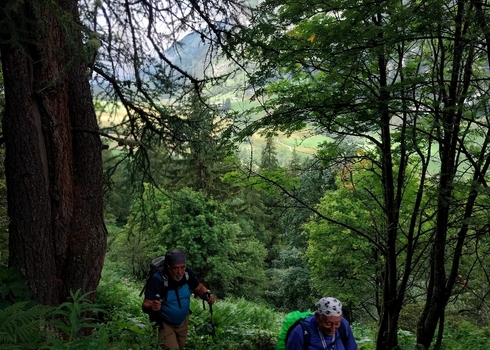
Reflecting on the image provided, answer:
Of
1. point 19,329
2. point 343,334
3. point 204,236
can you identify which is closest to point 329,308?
point 343,334

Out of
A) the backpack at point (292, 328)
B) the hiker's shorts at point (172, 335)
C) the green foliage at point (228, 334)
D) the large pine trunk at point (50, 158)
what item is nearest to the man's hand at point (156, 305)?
the hiker's shorts at point (172, 335)

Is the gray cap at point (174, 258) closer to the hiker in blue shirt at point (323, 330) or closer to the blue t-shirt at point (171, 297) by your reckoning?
the blue t-shirt at point (171, 297)

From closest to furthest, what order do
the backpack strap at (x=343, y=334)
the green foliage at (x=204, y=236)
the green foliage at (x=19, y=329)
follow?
the green foliage at (x=19, y=329)
the backpack strap at (x=343, y=334)
the green foliage at (x=204, y=236)

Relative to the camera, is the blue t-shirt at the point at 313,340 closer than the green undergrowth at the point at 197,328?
Yes

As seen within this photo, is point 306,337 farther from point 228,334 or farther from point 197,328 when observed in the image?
point 228,334

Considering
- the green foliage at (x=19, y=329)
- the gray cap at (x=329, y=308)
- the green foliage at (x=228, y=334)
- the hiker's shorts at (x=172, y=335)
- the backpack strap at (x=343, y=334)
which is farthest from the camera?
the green foliage at (x=228, y=334)

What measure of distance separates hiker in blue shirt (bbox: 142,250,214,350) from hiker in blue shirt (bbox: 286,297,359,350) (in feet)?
4.98

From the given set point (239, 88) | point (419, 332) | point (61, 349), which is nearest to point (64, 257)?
point (61, 349)

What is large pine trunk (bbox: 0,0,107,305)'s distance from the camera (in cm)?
368

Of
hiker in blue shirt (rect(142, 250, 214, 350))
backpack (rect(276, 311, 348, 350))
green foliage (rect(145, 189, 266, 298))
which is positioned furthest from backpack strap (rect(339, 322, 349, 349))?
green foliage (rect(145, 189, 266, 298))

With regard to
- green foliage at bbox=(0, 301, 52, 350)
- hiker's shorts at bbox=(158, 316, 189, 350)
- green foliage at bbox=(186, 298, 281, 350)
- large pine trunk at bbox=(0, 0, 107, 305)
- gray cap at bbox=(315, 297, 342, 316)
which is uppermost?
large pine trunk at bbox=(0, 0, 107, 305)

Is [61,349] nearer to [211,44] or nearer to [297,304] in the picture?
[211,44]

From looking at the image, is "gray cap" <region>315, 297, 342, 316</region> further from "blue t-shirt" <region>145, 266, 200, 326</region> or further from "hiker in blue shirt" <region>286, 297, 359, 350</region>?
"blue t-shirt" <region>145, 266, 200, 326</region>

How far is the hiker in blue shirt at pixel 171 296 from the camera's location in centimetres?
430
